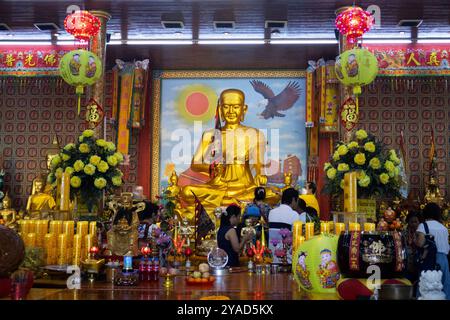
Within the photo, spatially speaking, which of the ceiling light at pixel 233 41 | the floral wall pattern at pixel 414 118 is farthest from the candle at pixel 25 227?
the floral wall pattern at pixel 414 118

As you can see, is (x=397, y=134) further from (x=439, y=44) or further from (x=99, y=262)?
(x=99, y=262)

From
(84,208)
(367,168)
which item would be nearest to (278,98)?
(367,168)

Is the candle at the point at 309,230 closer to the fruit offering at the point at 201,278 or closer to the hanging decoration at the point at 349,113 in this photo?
the fruit offering at the point at 201,278

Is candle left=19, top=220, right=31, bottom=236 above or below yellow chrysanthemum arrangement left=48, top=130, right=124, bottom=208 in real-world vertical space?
below

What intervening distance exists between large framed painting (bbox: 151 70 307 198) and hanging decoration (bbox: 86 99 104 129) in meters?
2.42

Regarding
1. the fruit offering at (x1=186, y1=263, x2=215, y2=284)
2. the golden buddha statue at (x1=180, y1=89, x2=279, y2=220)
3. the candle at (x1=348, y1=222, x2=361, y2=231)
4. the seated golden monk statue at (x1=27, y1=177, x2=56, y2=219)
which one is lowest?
the fruit offering at (x1=186, y1=263, x2=215, y2=284)

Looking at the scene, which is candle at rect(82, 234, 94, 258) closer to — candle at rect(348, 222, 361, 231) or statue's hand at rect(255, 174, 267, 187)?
candle at rect(348, 222, 361, 231)

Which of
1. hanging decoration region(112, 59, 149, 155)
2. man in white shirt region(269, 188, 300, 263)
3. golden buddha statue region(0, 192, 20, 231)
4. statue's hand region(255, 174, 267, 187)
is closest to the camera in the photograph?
man in white shirt region(269, 188, 300, 263)

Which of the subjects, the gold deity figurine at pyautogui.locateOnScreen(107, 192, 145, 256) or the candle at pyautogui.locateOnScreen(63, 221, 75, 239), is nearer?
the gold deity figurine at pyautogui.locateOnScreen(107, 192, 145, 256)

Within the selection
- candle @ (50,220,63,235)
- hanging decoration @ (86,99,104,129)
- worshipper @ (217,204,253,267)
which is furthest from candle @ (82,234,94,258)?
hanging decoration @ (86,99,104,129)

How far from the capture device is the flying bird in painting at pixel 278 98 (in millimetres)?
9617

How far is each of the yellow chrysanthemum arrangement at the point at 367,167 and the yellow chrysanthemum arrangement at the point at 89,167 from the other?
7.16ft

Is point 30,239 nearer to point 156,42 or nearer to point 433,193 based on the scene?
point 156,42

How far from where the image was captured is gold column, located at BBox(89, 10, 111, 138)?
7211 mm
